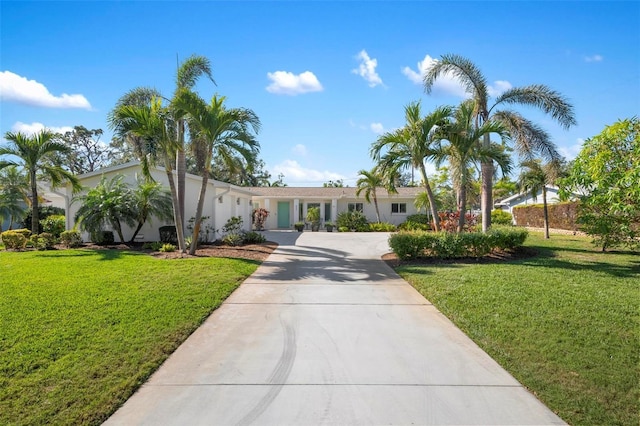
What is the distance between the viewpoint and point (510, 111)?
605 inches

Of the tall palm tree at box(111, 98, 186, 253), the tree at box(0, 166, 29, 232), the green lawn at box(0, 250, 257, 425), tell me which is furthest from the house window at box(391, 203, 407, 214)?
the tree at box(0, 166, 29, 232)

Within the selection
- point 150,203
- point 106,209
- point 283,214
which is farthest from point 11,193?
point 283,214

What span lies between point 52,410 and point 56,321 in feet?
9.13

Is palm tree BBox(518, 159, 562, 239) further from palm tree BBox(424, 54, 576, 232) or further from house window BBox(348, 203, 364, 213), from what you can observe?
house window BBox(348, 203, 364, 213)

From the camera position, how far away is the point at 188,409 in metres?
3.43

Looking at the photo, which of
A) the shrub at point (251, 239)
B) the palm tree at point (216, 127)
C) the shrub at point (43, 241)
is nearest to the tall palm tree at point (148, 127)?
the palm tree at point (216, 127)

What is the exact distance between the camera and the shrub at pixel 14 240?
47.7 ft

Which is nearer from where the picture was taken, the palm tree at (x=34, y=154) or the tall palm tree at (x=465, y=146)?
the tall palm tree at (x=465, y=146)

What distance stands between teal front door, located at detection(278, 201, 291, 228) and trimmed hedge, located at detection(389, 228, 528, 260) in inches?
711

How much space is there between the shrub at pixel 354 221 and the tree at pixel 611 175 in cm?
1657

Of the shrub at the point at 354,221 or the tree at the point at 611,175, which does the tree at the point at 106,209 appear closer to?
the shrub at the point at 354,221

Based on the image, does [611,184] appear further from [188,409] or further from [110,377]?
[110,377]

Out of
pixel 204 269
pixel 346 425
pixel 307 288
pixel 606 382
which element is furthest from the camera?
pixel 204 269

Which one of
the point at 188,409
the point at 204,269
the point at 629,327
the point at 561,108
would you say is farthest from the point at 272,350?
the point at 561,108
